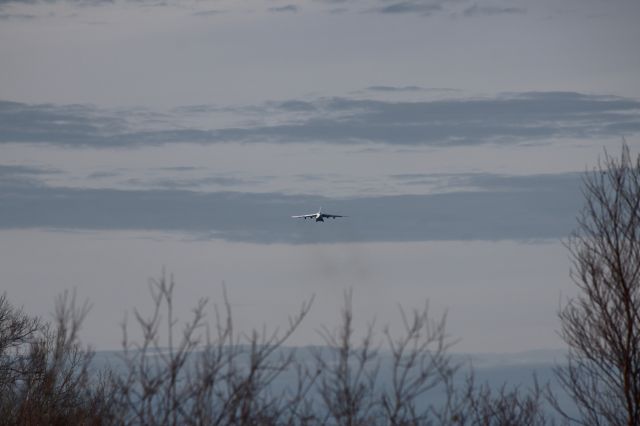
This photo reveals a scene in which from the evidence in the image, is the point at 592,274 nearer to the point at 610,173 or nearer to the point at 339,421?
the point at 610,173

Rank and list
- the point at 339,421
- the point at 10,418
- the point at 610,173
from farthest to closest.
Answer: the point at 10,418 → the point at 610,173 → the point at 339,421

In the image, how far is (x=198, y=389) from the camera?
15648 millimetres

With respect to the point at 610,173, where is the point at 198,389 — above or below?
below

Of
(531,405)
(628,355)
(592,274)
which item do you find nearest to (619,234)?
(592,274)

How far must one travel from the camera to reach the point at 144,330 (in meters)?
15.8

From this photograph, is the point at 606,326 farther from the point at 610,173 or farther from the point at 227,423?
the point at 227,423

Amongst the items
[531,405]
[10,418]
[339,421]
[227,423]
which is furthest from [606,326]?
[10,418]

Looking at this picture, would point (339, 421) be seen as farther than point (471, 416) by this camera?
No

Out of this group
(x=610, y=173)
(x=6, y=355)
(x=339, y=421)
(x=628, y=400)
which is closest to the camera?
(x=339, y=421)

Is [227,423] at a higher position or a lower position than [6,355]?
lower

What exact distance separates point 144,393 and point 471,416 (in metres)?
10.5

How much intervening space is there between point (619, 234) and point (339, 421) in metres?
10.6

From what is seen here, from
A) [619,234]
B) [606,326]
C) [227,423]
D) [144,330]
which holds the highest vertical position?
[619,234]

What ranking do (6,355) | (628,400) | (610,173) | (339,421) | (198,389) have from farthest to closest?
(6,355), (610,173), (628,400), (339,421), (198,389)
